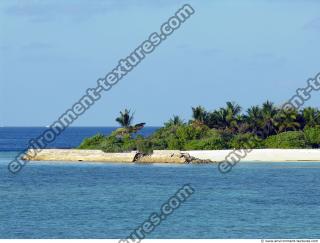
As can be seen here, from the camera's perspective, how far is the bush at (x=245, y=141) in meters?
104

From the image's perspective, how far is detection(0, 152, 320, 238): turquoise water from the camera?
138 ft

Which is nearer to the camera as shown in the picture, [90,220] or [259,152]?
[90,220]

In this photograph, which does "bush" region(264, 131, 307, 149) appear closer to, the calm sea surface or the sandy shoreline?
the sandy shoreline

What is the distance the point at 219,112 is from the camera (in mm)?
111188

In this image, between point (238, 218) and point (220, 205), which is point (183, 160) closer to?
point (220, 205)

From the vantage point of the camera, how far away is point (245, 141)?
348 feet

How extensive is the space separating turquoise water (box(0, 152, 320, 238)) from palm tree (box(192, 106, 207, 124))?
17.2m

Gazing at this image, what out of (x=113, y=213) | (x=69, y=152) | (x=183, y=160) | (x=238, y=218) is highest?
(x=69, y=152)

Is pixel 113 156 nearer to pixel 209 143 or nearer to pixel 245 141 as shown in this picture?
pixel 209 143

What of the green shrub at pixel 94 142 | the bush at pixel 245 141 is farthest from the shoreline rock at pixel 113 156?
the bush at pixel 245 141

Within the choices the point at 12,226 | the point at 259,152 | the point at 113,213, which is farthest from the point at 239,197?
the point at 259,152

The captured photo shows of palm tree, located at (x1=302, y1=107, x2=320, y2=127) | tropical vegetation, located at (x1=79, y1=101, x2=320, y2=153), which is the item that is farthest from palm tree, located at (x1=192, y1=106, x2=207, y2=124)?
palm tree, located at (x1=302, y1=107, x2=320, y2=127)

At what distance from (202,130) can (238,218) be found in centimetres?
6117

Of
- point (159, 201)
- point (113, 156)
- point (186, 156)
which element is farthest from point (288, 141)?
point (159, 201)
